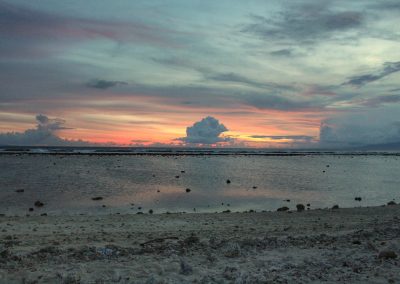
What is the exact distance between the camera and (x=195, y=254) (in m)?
12.3

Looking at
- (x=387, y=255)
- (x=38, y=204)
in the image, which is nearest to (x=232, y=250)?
(x=387, y=255)

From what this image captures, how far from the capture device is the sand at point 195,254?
10.1 meters

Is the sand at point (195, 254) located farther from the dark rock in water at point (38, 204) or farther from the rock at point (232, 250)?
the dark rock in water at point (38, 204)

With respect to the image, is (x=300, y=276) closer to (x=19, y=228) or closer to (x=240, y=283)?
(x=240, y=283)

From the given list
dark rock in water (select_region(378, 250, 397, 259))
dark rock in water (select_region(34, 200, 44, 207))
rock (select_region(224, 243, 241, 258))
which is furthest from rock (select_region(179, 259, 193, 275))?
dark rock in water (select_region(34, 200, 44, 207))

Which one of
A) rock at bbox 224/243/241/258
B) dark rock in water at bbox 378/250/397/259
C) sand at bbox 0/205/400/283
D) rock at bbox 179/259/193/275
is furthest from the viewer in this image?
rock at bbox 224/243/241/258

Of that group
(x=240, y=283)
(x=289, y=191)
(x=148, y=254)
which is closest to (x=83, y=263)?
(x=148, y=254)

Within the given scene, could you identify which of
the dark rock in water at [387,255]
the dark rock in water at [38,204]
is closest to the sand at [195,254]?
the dark rock in water at [387,255]

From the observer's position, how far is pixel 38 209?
93.1ft

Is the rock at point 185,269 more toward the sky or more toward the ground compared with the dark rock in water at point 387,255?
more toward the ground

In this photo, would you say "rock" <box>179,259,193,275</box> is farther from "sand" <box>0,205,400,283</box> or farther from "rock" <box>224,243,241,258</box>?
"rock" <box>224,243,241,258</box>

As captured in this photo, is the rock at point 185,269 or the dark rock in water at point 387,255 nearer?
the rock at point 185,269

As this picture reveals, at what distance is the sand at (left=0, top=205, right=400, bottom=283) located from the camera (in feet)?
33.1

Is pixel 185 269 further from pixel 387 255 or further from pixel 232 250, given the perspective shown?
pixel 387 255
